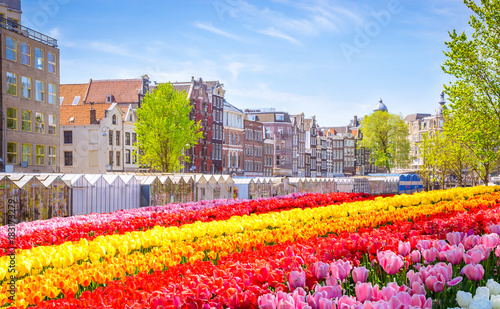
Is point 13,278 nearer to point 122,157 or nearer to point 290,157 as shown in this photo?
point 122,157

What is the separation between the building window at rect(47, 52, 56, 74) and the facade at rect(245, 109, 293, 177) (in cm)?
5212

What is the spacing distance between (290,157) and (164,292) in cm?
9148

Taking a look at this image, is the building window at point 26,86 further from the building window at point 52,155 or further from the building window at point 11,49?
the building window at point 52,155

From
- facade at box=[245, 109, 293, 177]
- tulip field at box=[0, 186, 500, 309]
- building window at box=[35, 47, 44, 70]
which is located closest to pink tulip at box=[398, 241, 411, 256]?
tulip field at box=[0, 186, 500, 309]

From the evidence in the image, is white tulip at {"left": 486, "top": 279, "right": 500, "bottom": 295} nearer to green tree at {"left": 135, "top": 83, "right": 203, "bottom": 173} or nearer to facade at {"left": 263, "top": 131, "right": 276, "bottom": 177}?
green tree at {"left": 135, "top": 83, "right": 203, "bottom": 173}

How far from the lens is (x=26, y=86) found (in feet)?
128

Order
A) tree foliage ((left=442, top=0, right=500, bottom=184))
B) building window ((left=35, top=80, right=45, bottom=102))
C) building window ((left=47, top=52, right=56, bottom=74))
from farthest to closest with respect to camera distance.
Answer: building window ((left=47, top=52, right=56, bottom=74)) < building window ((left=35, top=80, right=45, bottom=102)) < tree foliage ((left=442, top=0, right=500, bottom=184))

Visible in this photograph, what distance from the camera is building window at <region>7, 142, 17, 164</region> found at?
3671 cm

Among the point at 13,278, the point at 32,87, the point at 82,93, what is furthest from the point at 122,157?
the point at 13,278

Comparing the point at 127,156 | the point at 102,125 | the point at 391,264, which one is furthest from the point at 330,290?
the point at 127,156

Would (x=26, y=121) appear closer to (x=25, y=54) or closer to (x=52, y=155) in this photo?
(x=52, y=155)

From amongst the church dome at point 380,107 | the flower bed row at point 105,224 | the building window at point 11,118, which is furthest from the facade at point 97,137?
the church dome at point 380,107

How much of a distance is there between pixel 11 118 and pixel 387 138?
178 ft

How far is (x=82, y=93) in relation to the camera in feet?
200
